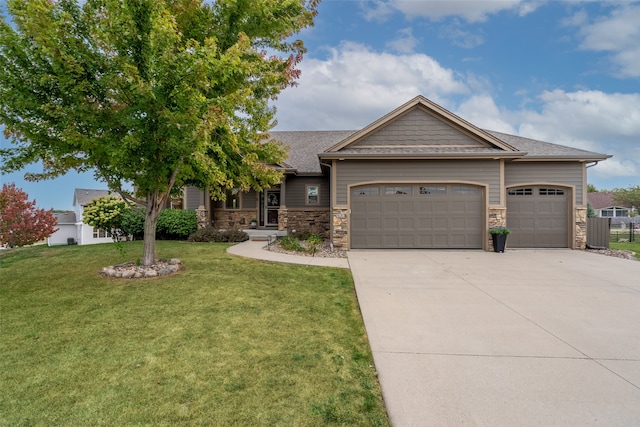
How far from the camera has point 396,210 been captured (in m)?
10.4

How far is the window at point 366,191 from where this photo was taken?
414 inches

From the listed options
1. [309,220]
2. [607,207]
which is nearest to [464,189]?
[309,220]

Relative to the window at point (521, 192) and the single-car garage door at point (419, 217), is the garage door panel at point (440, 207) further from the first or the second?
the window at point (521, 192)

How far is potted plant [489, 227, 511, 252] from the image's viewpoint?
388 inches

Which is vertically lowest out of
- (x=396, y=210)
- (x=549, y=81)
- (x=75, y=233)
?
(x=75, y=233)

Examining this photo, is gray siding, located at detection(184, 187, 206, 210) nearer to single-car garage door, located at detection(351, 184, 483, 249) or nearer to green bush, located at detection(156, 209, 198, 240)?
green bush, located at detection(156, 209, 198, 240)

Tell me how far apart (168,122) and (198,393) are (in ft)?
15.6

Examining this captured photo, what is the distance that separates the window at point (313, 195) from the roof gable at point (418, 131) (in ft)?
14.2

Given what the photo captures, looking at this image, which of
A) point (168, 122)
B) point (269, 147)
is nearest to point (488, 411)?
point (168, 122)

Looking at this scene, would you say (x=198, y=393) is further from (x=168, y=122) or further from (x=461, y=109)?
(x=461, y=109)

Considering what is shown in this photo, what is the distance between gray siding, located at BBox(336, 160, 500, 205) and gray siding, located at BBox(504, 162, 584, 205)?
1.26m

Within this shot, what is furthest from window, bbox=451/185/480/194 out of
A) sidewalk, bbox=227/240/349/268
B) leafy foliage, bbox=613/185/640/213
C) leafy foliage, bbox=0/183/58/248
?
leafy foliage, bbox=613/185/640/213

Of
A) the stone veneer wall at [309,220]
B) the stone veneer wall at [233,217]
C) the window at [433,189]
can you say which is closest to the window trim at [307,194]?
Result: the stone veneer wall at [309,220]

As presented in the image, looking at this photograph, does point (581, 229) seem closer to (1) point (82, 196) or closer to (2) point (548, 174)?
(2) point (548, 174)
